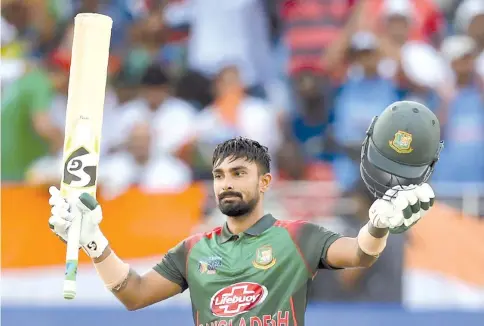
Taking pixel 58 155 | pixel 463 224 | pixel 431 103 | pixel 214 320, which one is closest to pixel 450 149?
pixel 431 103

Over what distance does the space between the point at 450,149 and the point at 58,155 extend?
11.7 ft

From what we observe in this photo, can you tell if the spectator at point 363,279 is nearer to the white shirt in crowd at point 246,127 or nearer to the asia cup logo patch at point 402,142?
the white shirt in crowd at point 246,127

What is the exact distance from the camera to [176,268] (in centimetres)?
557

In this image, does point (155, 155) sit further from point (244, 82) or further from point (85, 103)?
point (85, 103)

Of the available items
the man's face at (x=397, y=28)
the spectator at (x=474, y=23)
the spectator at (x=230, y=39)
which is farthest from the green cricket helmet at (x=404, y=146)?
the spectator at (x=230, y=39)

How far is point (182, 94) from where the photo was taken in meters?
10.8

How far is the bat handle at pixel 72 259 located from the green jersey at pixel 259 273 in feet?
2.26

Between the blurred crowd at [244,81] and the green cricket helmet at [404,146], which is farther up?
the blurred crowd at [244,81]

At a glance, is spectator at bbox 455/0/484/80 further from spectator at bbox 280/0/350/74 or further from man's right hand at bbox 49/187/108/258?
man's right hand at bbox 49/187/108/258

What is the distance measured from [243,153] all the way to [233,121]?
4.80 metres

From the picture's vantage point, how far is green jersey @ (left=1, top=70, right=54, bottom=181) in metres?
10.2

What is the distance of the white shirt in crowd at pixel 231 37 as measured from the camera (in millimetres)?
10891

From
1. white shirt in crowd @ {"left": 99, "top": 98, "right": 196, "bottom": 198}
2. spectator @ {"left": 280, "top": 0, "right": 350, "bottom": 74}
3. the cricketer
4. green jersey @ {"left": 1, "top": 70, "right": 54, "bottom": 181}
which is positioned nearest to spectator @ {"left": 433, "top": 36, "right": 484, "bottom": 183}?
spectator @ {"left": 280, "top": 0, "right": 350, "bottom": 74}

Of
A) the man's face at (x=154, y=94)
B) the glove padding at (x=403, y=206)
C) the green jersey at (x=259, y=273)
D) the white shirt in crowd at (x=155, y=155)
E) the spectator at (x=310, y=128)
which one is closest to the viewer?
the glove padding at (x=403, y=206)
